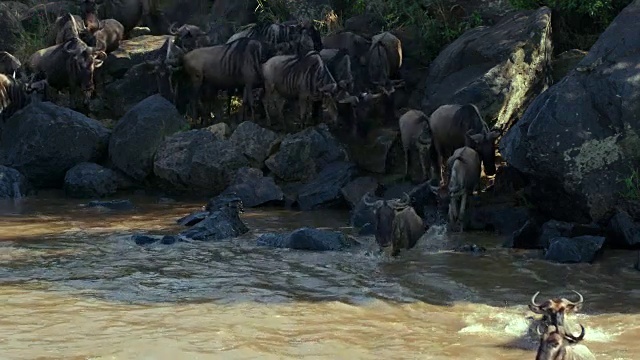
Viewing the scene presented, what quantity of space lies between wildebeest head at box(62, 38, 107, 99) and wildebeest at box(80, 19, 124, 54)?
0.82 m

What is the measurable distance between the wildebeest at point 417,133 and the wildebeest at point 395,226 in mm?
2291

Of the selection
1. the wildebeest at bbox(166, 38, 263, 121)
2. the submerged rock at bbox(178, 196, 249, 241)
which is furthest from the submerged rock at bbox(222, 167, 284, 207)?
the wildebeest at bbox(166, 38, 263, 121)

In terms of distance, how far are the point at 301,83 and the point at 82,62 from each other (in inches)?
174

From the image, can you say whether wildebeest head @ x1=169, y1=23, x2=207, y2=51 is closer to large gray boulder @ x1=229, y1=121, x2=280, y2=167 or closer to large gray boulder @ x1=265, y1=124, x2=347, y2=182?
large gray boulder @ x1=229, y1=121, x2=280, y2=167

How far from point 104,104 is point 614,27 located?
970 cm

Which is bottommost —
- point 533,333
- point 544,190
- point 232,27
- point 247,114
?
point 533,333

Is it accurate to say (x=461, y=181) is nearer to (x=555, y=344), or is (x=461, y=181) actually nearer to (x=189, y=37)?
(x=555, y=344)

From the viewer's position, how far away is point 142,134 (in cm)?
1628

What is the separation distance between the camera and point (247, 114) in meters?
17.1

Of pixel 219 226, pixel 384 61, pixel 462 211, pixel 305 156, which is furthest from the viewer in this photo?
pixel 384 61

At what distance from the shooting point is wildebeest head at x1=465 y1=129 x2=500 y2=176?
1322cm

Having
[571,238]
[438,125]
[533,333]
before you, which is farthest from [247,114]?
[533,333]

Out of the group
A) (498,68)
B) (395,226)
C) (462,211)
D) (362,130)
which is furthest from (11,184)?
(498,68)

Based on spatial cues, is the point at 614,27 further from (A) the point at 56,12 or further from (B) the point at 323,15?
(A) the point at 56,12
